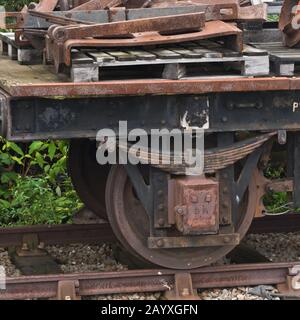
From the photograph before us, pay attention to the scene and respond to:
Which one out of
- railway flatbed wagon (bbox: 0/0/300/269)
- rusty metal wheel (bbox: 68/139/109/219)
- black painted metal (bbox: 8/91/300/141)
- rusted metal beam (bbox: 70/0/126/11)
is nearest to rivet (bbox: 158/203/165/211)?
railway flatbed wagon (bbox: 0/0/300/269)

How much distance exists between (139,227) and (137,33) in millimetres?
1361

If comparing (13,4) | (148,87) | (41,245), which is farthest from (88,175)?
(13,4)

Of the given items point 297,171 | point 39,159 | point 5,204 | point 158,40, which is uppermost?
point 158,40

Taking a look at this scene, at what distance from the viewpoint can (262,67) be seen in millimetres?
6406

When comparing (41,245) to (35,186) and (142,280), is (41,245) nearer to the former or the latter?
(35,186)

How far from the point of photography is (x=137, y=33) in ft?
21.2

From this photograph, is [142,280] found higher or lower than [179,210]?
lower

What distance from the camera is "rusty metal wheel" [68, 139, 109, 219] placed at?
7.98m

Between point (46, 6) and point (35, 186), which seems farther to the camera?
point (35, 186)

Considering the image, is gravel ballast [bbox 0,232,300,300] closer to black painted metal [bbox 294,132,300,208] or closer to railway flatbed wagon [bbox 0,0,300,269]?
railway flatbed wagon [bbox 0,0,300,269]

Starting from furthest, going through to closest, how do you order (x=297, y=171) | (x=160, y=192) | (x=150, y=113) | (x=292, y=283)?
(x=297, y=171)
(x=292, y=283)
(x=160, y=192)
(x=150, y=113)

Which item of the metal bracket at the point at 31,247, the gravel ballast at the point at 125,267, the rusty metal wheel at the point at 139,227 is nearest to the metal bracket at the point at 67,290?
the gravel ballast at the point at 125,267

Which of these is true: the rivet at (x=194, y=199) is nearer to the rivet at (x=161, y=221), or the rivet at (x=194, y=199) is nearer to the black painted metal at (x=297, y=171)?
the rivet at (x=161, y=221)
